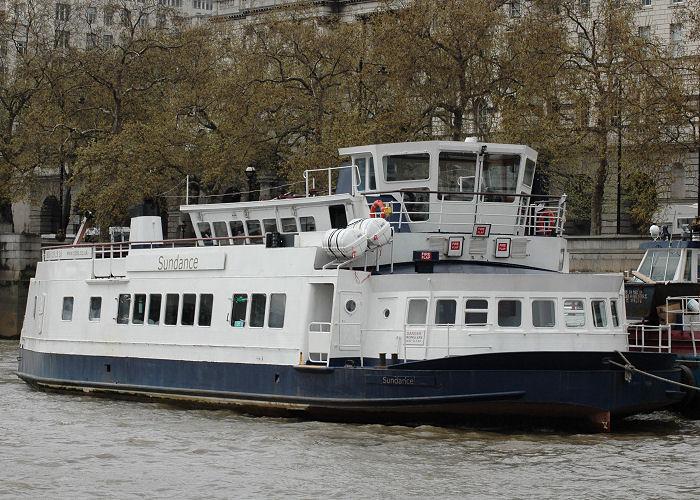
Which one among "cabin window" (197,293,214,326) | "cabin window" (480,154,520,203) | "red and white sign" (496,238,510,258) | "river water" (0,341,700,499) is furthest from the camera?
"cabin window" (197,293,214,326)

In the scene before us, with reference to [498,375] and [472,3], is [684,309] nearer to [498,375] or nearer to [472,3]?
[498,375]

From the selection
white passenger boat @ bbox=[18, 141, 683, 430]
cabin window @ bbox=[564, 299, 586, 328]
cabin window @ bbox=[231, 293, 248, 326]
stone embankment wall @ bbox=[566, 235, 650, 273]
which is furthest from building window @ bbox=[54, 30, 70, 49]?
cabin window @ bbox=[564, 299, 586, 328]

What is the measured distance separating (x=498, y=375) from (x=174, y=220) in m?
49.9

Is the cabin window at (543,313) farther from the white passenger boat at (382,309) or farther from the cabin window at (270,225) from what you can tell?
the cabin window at (270,225)

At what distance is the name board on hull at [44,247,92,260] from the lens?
30.5 meters

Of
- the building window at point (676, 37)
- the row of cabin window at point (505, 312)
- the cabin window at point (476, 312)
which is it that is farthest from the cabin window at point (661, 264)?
the building window at point (676, 37)

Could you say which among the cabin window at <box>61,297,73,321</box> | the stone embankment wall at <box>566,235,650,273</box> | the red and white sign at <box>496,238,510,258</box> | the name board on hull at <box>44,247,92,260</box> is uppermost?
the stone embankment wall at <box>566,235,650,273</box>

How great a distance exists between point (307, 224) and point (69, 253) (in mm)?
7550

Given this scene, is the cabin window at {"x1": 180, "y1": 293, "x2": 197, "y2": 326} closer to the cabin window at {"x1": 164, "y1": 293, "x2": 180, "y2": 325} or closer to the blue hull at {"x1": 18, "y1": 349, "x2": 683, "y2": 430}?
the cabin window at {"x1": 164, "y1": 293, "x2": 180, "y2": 325}

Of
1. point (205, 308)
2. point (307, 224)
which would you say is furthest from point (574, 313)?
point (205, 308)

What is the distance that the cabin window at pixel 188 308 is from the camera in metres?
27.1

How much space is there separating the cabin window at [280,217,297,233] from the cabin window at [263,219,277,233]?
22cm

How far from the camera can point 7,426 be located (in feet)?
81.9

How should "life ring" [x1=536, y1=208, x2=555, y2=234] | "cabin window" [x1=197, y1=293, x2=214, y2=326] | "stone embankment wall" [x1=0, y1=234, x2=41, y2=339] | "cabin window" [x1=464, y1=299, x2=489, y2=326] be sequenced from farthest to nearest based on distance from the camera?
1. "stone embankment wall" [x1=0, y1=234, x2=41, y2=339]
2. "cabin window" [x1=197, y1=293, x2=214, y2=326]
3. "life ring" [x1=536, y1=208, x2=555, y2=234]
4. "cabin window" [x1=464, y1=299, x2=489, y2=326]
